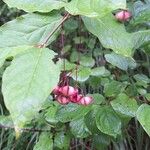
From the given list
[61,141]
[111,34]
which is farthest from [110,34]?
[61,141]

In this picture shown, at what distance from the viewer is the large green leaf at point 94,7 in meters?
0.60

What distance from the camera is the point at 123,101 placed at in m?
1.07

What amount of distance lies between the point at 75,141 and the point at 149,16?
3.35ft

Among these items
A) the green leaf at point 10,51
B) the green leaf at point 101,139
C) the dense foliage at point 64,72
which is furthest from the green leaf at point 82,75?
the green leaf at point 10,51

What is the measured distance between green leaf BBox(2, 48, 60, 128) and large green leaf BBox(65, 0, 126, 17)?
0.10 m

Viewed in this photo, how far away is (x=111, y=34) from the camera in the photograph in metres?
0.73

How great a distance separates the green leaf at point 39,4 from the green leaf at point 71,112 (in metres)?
0.40

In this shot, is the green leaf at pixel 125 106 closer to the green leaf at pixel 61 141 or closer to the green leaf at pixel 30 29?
the green leaf at pixel 61 141

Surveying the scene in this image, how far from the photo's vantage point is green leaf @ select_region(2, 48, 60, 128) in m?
0.54

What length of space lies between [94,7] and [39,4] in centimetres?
13

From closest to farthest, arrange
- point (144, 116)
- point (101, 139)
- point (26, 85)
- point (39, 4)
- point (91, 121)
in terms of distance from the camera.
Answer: point (26, 85) < point (39, 4) < point (144, 116) < point (91, 121) < point (101, 139)

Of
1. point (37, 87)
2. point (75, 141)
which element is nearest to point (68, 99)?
point (37, 87)

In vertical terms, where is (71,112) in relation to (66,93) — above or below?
below

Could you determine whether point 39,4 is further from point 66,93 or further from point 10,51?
point 66,93
